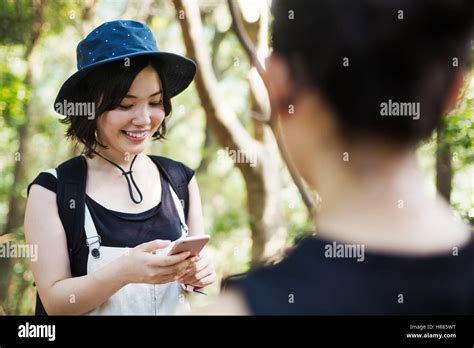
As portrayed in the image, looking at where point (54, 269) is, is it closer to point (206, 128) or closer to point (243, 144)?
point (243, 144)

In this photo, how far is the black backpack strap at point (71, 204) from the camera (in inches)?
70.9

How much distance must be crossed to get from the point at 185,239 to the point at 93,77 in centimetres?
58

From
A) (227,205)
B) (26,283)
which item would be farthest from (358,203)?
(227,205)

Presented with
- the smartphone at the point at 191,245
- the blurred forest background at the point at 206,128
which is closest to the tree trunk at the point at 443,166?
the blurred forest background at the point at 206,128

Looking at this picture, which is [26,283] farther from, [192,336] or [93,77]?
[93,77]

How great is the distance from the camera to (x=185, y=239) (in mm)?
1761

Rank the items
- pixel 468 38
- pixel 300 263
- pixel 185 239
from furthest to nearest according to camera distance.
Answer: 1. pixel 185 239
2. pixel 468 38
3. pixel 300 263

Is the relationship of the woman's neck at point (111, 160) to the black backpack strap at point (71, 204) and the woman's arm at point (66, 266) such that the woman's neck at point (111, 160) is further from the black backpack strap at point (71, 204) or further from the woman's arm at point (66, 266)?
the woman's arm at point (66, 266)

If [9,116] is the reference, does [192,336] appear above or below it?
below

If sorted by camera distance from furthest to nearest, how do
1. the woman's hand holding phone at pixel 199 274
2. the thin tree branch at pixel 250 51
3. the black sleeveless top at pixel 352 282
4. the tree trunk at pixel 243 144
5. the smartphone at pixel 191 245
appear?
the tree trunk at pixel 243 144, the thin tree branch at pixel 250 51, the woman's hand holding phone at pixel 199 274, the smartphone at pixel 191 245, the black sleeveless top at pixel 352 282

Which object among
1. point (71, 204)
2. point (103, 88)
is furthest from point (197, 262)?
Result: point (103, 88)

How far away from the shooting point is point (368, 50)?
84 cm

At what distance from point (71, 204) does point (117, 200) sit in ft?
0.53

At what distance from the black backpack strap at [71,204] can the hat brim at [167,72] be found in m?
0.28
